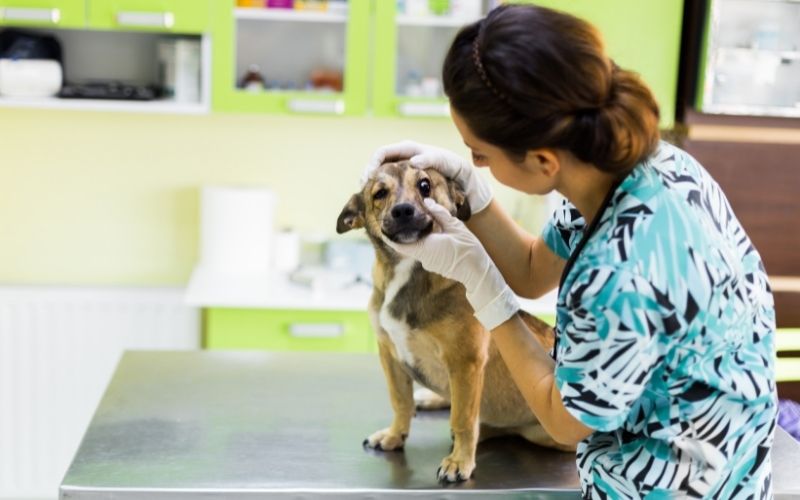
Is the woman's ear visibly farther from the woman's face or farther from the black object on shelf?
the black object on shelf

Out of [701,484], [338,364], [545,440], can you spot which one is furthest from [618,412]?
[338,364]

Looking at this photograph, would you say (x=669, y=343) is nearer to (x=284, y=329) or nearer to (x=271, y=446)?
(x=271, y=446)

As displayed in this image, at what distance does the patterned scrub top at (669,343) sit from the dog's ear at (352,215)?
0.46m

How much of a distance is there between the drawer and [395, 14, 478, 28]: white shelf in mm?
897

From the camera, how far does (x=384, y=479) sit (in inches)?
59.8

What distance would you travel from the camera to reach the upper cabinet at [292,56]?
9.78ft

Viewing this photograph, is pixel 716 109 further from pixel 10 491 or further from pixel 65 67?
pixel 10 491

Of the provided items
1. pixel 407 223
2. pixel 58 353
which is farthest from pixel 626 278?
pixel 58 353

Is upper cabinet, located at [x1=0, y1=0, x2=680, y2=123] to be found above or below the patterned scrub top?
above

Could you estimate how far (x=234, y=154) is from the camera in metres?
3.38

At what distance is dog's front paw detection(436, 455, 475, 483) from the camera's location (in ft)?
4.98

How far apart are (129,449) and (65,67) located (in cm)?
197

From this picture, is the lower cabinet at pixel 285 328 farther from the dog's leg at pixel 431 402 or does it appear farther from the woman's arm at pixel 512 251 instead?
the woman's arm at pixel 512 251

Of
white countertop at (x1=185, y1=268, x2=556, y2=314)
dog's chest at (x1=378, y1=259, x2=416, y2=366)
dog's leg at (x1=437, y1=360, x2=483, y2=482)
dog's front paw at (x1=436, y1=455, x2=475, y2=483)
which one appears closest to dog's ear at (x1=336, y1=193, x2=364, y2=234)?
dog's chest at (x1=378, y1=259, x2=416, y2=366)
